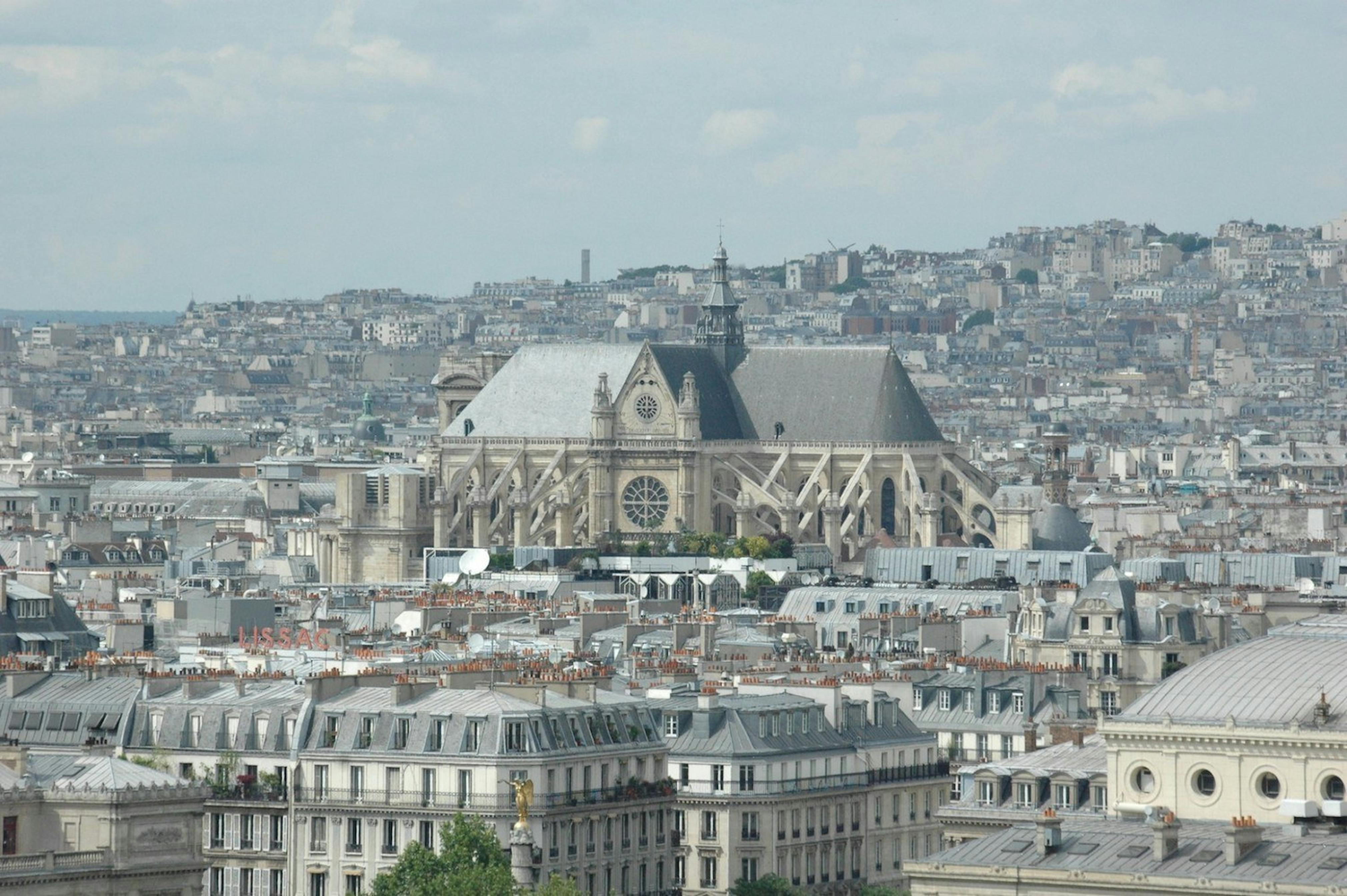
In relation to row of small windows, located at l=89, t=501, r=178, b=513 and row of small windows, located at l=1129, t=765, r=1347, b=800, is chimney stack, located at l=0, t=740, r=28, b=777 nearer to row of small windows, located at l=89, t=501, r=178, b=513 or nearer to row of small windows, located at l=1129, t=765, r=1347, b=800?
row of small windows, located at l=1129, t=765, r=1347, b=800

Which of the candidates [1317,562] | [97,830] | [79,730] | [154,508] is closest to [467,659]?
[79,730]

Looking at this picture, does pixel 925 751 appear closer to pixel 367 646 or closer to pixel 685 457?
pixel 367 646

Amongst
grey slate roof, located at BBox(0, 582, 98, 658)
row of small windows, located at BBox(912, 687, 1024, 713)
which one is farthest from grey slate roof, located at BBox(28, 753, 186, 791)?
grey slate roof, located at BBox(0, 582, 98, 658)

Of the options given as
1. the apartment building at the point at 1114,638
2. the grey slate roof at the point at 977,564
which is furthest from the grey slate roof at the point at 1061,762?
the grey slate roof at the point at 977,564

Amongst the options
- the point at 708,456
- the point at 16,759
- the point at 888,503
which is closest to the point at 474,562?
the point at 708,456

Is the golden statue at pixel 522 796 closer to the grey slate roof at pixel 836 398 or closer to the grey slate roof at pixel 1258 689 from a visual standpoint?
the grey slate roof at pixel 1258 689

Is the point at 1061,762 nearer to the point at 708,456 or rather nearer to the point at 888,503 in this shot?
the point at 888,503
